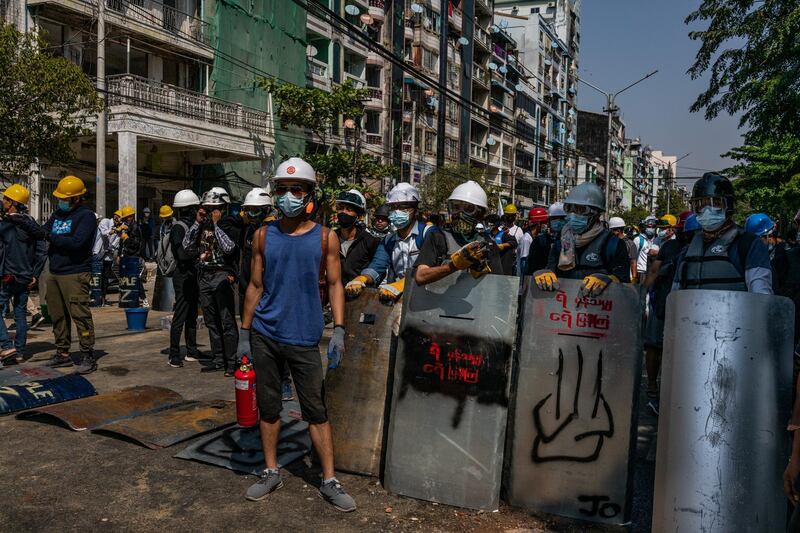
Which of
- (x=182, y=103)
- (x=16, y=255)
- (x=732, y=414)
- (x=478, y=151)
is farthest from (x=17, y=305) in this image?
(x=478, y=151)

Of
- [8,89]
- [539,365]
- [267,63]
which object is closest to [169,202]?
[267,63]

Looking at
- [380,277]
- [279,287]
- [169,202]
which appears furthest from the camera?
[169,202]

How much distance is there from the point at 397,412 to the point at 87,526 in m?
1.80

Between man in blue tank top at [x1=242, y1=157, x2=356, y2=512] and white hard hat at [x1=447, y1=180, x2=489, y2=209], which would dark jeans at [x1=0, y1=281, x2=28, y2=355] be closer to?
man in blue tank top at [x1=242, y1=157, x2=356, y2=512]

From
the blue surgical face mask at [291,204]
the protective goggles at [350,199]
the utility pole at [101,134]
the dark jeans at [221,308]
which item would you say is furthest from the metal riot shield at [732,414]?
the utility pole at [101,134]

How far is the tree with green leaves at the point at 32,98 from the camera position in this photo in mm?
12258

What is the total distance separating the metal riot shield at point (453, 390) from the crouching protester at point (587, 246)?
0.43m

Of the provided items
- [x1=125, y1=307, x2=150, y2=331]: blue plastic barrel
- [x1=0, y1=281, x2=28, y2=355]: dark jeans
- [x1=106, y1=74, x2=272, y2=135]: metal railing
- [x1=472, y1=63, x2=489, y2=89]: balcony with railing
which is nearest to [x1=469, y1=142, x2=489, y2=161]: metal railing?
[x1=472, y1=63, x2=489, y2=89]: balcony with railing

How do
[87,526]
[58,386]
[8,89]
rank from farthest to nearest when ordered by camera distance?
1. [8,89]
2. [58,386]
3. [87,526]

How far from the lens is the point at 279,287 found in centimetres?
380

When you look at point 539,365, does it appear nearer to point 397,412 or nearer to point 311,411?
point 397,412

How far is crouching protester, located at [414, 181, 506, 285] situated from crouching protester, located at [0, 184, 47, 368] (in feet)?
17.2

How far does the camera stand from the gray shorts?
3.81m

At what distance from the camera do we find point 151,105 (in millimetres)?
19500
